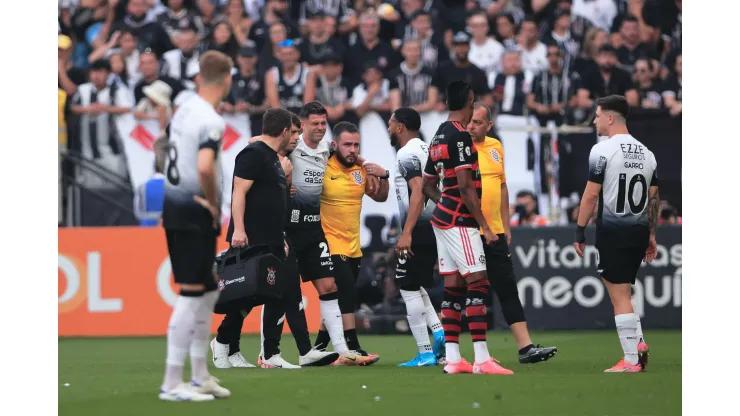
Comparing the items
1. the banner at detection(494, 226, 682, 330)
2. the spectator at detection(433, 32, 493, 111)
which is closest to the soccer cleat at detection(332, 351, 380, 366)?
the banner at detection(494, 226, 682, 330)

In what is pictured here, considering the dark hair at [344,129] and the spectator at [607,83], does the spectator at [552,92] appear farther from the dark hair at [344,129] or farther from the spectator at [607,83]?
the dark hair at [344,129]

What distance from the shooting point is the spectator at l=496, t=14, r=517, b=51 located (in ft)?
64.5

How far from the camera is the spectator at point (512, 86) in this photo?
1773 cm

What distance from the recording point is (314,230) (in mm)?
11773

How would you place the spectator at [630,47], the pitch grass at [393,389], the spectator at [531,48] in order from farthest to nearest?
the spectator at [531,48], the spectator at [630,47], the pitch grass at [393,389]

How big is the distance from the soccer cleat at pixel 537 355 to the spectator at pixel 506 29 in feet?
30.3

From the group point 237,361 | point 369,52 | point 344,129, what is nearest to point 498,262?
point 344,129

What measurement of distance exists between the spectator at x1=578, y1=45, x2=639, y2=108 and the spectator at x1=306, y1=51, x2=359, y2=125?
341 cm

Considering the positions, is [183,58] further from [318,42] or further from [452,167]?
[452,167]

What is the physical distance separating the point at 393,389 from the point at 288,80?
9823mm

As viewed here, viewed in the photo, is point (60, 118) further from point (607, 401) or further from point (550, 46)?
point (607, 401)

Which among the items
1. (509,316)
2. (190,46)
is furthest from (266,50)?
(509,316)

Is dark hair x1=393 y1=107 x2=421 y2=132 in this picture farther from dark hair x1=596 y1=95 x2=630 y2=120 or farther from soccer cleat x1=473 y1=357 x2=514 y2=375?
soccer cleat x1=473 y1=357 x2=514 y2=375

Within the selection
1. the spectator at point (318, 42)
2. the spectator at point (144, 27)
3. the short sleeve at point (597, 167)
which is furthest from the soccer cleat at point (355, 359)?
the spectator at point (144, 27)
